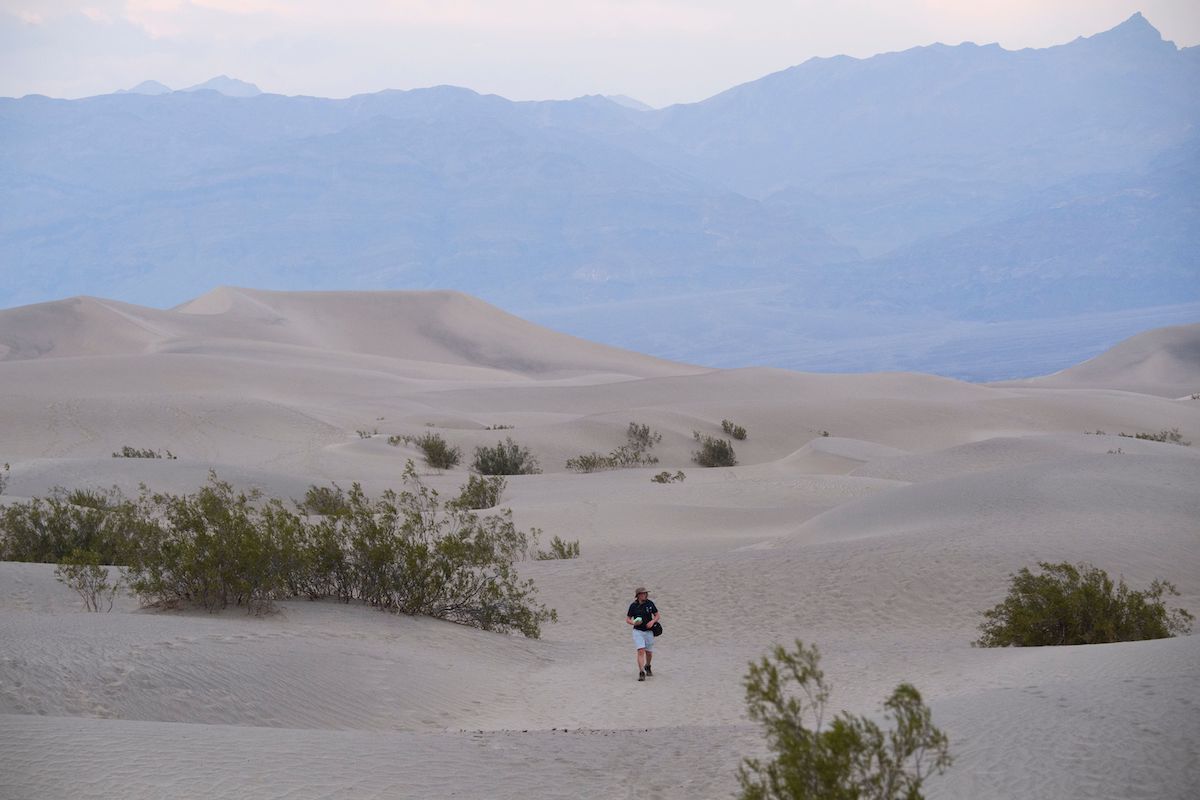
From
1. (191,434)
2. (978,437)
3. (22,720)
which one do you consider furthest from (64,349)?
(22,720)

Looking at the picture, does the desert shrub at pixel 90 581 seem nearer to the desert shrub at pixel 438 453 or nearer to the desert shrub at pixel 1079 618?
the desert shrub at pixel 1079 618

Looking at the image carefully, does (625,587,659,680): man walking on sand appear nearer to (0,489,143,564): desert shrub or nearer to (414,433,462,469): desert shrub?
(0,489,143,564): desert shrub

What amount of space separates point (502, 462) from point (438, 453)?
1.75 metres

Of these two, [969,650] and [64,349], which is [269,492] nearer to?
[969,650]

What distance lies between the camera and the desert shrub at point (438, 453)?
3119cm

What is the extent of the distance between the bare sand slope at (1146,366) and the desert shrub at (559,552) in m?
64.0

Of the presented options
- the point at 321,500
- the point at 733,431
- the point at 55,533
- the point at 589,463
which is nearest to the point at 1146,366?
the point at 733,431

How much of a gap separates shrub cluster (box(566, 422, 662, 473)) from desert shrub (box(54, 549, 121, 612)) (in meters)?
19.5

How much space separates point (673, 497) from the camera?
2417 cm

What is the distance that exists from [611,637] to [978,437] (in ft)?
103

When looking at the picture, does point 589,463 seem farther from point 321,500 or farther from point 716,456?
point 321,500

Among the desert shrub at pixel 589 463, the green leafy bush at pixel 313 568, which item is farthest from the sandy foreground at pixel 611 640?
the desert shrub at pixel 589 463

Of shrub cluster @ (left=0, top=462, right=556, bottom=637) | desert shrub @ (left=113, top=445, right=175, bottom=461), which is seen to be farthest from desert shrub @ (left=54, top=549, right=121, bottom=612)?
desert shrub @ (left=113, top=445, right=175, bottom=461)

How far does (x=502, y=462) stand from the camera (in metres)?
31.8
